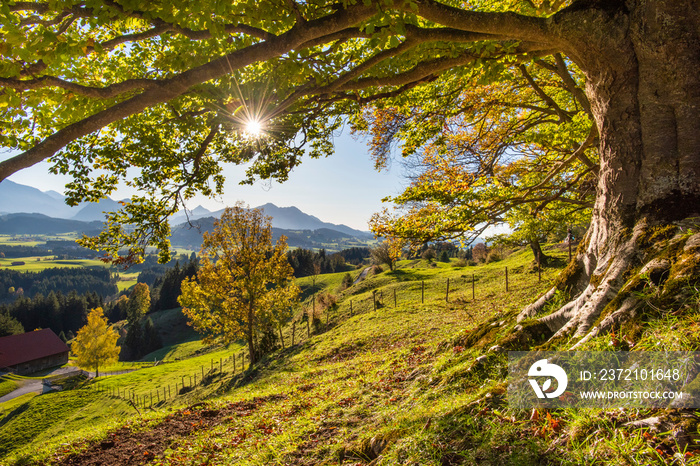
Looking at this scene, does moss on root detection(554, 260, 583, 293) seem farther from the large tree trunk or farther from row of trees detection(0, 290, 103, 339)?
row of trees detection(0, 290, 103, 339)

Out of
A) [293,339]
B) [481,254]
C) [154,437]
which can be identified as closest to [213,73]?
[154,437]

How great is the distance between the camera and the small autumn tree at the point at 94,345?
4959 centimetres

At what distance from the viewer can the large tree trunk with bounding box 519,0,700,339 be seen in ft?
13.7

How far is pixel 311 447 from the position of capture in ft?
16.6

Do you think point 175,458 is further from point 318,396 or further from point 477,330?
point 477,330

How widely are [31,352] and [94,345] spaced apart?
1399 inches

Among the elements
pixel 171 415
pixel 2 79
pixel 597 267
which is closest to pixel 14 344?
pixel 171 415

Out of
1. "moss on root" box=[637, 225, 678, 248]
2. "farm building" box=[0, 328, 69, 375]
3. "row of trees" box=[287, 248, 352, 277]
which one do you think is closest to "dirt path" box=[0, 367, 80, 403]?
"farm building" box=[0, 328, 69, 375]

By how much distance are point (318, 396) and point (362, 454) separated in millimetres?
4947

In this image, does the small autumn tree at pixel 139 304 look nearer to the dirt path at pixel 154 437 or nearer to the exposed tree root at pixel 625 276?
the dirt path at pixel 154 437

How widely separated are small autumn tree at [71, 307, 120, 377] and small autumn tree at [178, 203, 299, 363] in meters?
39.6

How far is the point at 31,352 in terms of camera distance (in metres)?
68.5

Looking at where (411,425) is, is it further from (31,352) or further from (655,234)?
(31,352)

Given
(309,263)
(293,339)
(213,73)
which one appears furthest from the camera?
(309,263)
